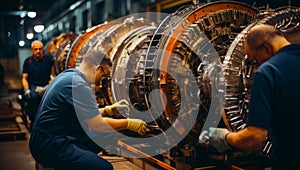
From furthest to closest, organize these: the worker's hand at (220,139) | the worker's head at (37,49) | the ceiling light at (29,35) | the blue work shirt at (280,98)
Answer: the ceiling light at (29,35), the worker's head at (37,49), the worker's hand at (220,139), the blue work shirt at (280,98)

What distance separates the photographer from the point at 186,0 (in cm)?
773

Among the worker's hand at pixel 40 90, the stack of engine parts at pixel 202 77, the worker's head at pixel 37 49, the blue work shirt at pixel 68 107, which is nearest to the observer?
the blue work shirt at pixel 68 107

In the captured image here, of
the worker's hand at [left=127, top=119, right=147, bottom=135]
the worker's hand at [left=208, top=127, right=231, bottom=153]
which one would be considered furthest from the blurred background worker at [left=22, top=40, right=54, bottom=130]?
the worker's hand at [left=208, top=127, right=231, bottom=153]

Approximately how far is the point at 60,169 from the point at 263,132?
5.53 feet

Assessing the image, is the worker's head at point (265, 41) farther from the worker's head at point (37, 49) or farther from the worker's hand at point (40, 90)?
the worker's head at point (37, 49)

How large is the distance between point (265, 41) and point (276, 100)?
1.16 ft

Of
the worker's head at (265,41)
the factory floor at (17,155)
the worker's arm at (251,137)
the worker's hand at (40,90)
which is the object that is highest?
the worker's head at (265,41)

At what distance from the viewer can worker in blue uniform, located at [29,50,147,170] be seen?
9.38ft

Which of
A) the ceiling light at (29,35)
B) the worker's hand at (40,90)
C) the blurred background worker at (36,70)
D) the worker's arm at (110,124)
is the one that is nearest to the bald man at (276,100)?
the worker's arm at (110,124)

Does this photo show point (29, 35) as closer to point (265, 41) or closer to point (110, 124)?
point (110, 124)

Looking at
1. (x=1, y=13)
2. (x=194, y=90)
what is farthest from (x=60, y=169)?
(x=1, y=13)

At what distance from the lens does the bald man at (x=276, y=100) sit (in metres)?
2.01

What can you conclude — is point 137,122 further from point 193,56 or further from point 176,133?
point 193,56

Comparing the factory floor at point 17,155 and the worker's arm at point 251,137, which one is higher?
the worker's arm at point 251,137
